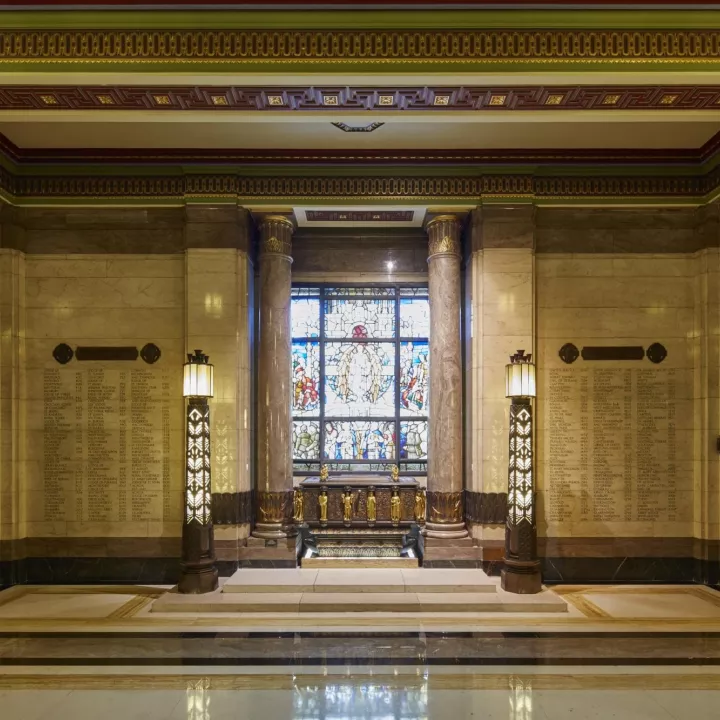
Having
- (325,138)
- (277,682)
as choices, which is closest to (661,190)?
(325,138)

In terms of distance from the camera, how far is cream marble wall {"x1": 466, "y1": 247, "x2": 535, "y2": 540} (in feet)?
27.3

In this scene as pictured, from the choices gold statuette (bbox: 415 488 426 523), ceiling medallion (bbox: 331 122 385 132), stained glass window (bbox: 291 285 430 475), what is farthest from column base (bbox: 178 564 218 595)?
ceiling medallion (bbox: 331 122 385 132)

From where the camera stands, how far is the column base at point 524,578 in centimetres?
745

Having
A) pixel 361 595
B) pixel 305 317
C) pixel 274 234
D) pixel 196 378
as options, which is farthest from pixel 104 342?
pixel 361 595

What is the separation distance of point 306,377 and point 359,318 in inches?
47.0

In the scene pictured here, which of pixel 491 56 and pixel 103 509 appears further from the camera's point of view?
pixel 103 509

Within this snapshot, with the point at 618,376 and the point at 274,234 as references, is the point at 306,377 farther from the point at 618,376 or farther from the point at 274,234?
the point at 618,376

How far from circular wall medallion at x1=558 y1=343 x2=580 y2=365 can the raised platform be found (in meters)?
2.86

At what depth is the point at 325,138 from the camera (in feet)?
26.2

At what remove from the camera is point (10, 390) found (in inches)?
328

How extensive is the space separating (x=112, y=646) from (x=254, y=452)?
324cm

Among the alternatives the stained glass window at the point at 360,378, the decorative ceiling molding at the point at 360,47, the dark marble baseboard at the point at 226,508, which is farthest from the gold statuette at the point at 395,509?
the decorative ceiling molding at the point at 360,47

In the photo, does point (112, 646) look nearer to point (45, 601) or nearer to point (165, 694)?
point (165, 694)

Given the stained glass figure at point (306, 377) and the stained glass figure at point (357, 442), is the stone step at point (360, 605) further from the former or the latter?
the stained glass figure at point (306, 377)
